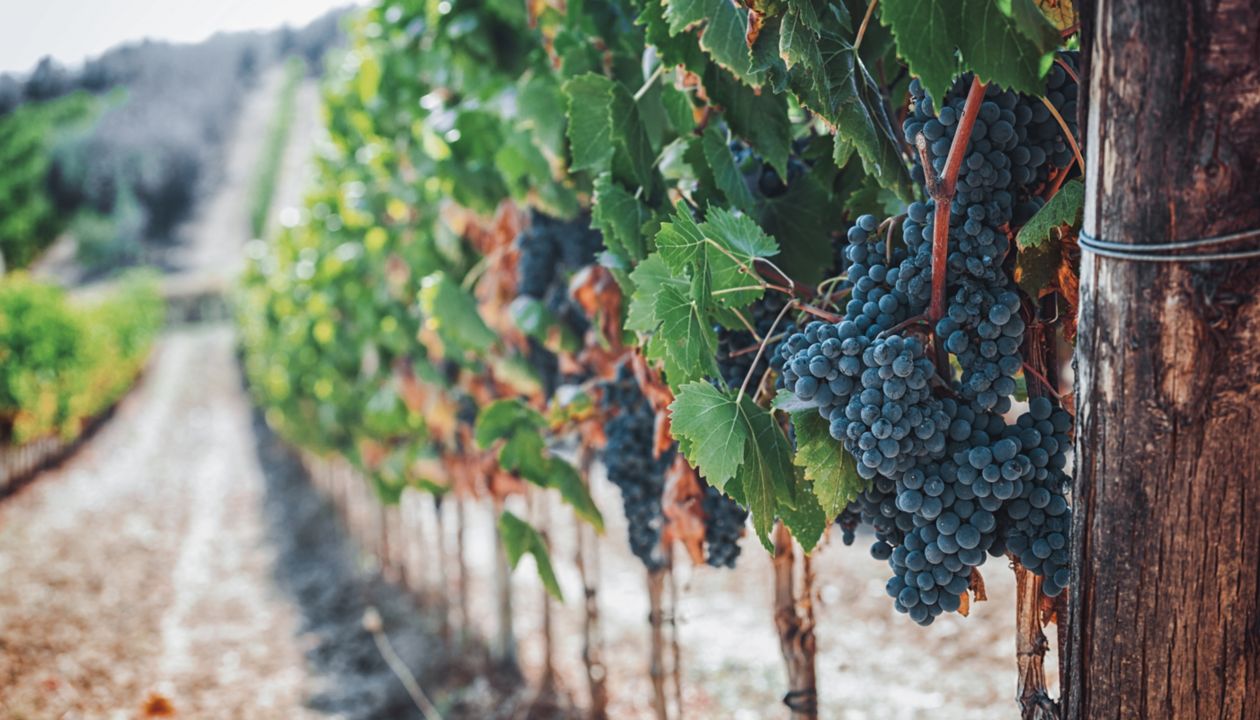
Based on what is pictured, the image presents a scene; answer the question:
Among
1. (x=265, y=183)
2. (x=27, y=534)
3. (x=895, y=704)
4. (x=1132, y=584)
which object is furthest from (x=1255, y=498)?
(x=265, y=183)

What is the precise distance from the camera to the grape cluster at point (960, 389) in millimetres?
1363

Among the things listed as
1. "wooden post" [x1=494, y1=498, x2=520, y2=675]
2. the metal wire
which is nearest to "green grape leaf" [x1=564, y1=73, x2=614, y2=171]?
the metal wire

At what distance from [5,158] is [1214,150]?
224 feet

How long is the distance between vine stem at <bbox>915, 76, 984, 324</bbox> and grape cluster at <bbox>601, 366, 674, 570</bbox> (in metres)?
1.30

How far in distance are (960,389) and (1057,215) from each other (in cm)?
29

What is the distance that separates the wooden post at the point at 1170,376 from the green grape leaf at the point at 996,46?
8 cm

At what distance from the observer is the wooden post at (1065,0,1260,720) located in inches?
43.8

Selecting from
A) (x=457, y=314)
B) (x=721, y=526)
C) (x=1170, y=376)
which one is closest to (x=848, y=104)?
(x=1170, y=376)

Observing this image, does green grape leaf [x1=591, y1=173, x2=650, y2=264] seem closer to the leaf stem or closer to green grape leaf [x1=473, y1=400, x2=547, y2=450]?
the leaf stem

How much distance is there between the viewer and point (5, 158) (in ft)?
186

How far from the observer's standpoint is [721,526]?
2311 millimetres

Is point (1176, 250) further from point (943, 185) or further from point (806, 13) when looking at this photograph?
point (806, 13)

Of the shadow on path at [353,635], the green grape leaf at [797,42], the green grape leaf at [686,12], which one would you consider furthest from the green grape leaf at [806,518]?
the shadow on path at [353,635]

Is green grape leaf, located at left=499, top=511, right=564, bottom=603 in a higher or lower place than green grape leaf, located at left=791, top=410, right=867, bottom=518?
lower
